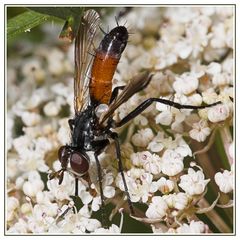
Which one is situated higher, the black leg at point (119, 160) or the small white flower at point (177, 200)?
the black leg at point (119, 160)

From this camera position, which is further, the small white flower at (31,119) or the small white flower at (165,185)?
the small white flower at (31,119)

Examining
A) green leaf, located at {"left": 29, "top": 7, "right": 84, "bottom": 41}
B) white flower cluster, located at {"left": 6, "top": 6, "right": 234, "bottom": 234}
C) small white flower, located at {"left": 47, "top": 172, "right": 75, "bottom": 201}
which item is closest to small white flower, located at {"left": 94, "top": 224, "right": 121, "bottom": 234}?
white flower cluster, located at {"left": 6, "top": 6, "right": 234, "bottom": 234}

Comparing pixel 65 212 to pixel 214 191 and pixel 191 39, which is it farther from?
pixel 191 39

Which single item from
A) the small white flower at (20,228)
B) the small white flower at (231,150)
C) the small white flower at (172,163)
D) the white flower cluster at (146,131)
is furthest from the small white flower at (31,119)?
the small white flower at (231,150)

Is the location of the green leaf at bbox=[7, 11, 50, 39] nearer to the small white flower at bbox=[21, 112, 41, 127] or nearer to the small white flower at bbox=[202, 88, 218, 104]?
the small white flower at bbox=[21, 112, 41, 127]

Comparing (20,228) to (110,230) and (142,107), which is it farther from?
(142,107)

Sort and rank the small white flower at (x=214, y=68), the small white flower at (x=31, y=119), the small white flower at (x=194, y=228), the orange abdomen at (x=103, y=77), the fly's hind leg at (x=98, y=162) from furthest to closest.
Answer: the small white flower at (x=31, y=119) < the small white flower at (x=214, y=68) < the orange abdomen at (x=103, y=77) < the fly's hind leg at (x=98, y=162) < the small white flower at (x=194, y=228)

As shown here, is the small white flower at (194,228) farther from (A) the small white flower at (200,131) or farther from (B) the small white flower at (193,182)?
(A) the small white flower at (200,131)
